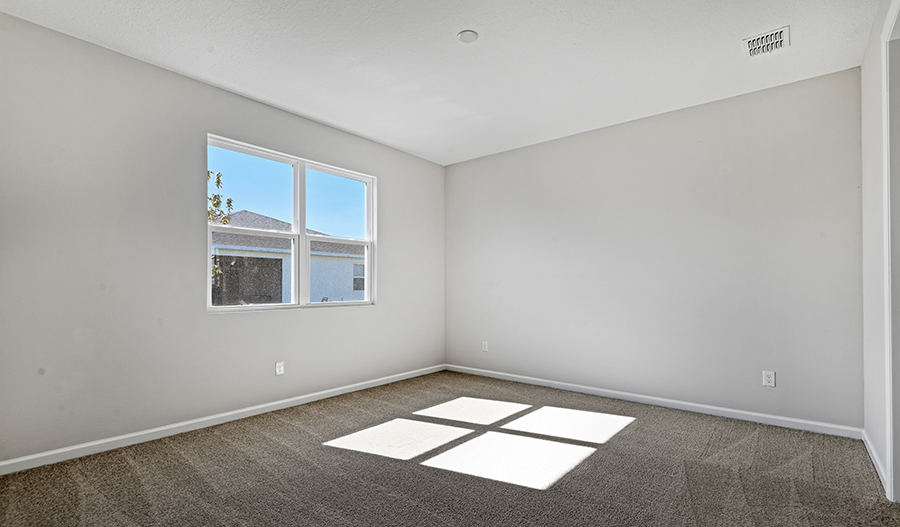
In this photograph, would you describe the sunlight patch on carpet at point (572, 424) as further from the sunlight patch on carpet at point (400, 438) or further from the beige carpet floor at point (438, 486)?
the sunlight patch on carpet at point (400, 438)

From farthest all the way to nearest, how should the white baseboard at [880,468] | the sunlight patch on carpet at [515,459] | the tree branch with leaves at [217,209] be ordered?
the tree branch with leaves at [217,209]
the sunlight patch on carpet at [515,459]
the white baseboard at [880,468]

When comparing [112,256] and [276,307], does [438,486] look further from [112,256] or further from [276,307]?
[112,256]

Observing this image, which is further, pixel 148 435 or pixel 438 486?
pixel 148 435

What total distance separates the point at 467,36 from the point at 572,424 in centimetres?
297

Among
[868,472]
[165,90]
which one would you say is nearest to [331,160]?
[165,90]

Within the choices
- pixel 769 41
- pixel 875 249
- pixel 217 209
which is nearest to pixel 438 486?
pixel 217 209

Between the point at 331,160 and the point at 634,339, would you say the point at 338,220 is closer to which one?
the point at 331,160

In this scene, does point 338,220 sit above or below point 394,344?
above

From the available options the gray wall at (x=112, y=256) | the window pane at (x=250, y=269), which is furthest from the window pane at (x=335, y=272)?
the gray wall at (x=112, y=256)

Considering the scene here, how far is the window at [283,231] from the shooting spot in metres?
3.63

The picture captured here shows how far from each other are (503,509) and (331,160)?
11.6 ft

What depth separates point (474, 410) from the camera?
3.89 meters

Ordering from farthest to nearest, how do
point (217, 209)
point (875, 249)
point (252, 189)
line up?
point (252, 189) < point (217, 209) < point (875, 249)

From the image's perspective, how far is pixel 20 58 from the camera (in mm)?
2664
